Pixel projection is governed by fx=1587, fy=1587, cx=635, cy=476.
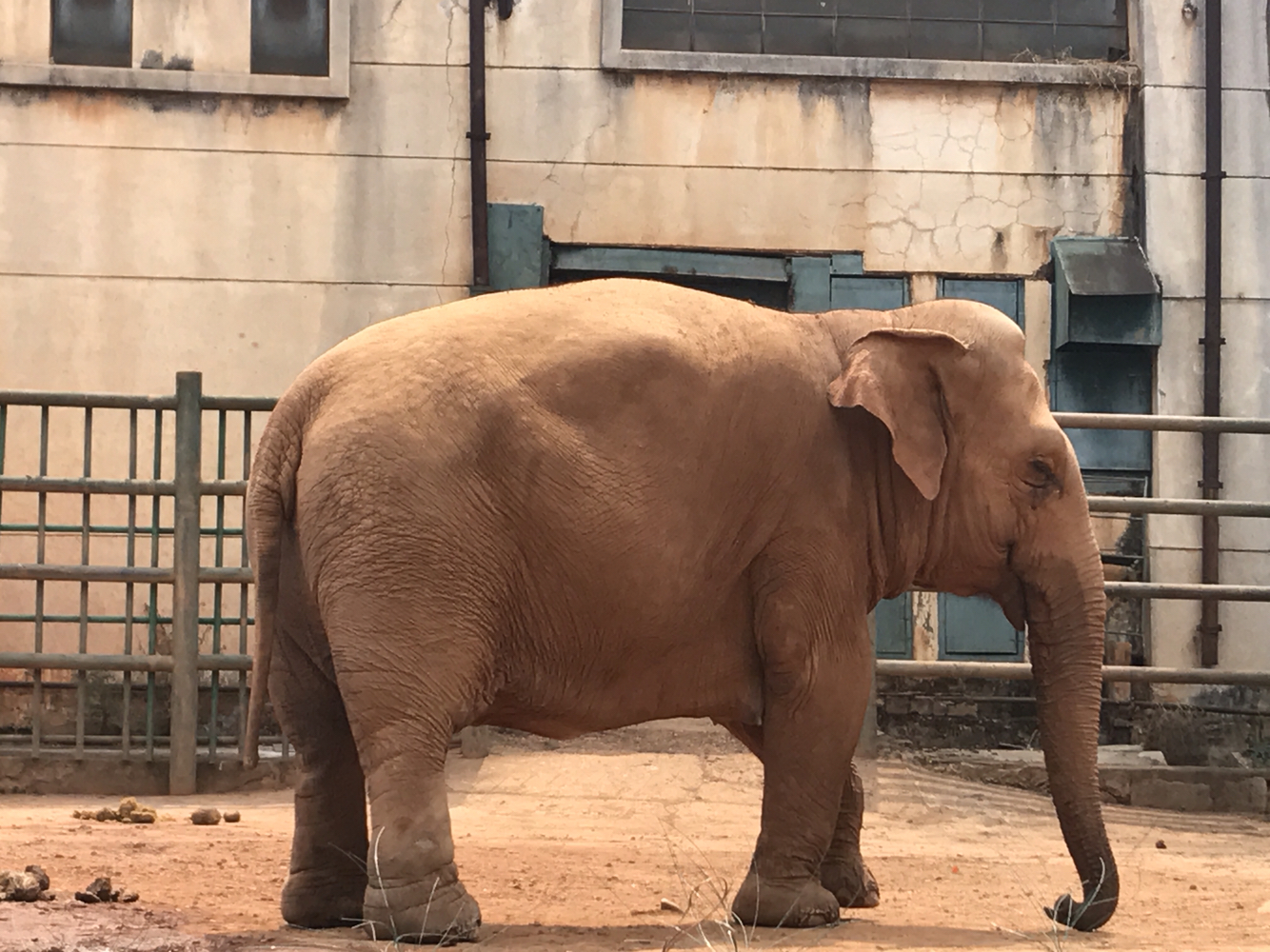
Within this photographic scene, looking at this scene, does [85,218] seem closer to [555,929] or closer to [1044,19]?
[1044,19]

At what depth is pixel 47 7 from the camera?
9922 millimetres

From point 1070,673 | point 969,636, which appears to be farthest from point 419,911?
point 969,636

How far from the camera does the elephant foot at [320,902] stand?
4121 mm

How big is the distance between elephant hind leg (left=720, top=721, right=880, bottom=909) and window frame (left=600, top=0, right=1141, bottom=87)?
6.25 metres

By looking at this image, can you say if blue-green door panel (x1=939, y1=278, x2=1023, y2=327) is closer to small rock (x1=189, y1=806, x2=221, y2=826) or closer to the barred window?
the barred window

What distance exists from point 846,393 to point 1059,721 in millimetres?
1155

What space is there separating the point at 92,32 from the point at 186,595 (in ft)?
14.6

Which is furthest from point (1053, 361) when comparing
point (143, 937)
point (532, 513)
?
point (143, 937)

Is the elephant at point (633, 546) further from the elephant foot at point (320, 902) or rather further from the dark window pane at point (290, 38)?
the dark window pane at point (290, 38)

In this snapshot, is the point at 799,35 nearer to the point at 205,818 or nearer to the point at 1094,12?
the point at 1094,12

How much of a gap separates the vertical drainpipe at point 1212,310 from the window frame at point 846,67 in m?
0.49

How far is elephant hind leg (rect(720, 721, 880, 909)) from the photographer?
480 cm

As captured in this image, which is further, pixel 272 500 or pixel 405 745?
pixel 272 500

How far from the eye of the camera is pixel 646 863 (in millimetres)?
5609
